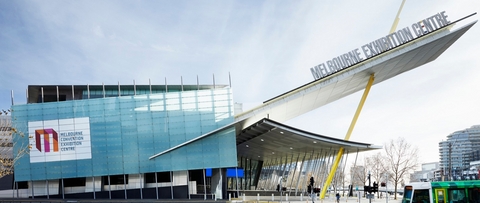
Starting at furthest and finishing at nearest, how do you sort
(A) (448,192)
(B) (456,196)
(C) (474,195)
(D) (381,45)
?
(D) (381,45)
(A) (448,192)
(B) (456,196)
(C) (474,195)

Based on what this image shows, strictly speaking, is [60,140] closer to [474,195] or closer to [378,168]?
[474,195]

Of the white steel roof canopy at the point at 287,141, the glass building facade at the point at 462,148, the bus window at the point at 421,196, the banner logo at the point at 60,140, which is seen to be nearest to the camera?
the bus window at the point at 421,196

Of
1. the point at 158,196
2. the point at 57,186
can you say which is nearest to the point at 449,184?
the point at 158,196

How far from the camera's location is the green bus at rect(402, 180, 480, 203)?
2055 centimetres

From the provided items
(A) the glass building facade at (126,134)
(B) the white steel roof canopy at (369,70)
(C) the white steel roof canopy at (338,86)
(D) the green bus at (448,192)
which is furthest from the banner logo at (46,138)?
(D) the green bus at (448,192)

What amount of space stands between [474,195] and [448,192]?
122 centimetres

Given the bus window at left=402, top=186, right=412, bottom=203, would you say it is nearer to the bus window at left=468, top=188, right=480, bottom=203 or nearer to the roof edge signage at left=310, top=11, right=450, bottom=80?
the bus window at left=468, top=188, right=480, bottom=203

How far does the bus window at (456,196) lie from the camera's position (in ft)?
67.8

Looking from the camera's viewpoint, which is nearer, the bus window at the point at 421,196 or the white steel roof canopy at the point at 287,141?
the bus window at the point at 421,196

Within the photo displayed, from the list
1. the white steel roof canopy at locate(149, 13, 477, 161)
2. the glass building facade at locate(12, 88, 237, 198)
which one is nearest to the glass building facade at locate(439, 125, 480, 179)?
the white steel roof canopy at locate(149, 13, 477, 161)

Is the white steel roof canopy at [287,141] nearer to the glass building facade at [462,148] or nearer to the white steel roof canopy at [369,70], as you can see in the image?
the white steel roof canopy at [369,70]

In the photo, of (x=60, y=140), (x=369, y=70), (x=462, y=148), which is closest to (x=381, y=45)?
(x=369, y=70)

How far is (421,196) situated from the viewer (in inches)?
848

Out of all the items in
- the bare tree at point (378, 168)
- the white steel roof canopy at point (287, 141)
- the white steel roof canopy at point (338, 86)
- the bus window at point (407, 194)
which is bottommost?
the bare tree at point (378, 168)
